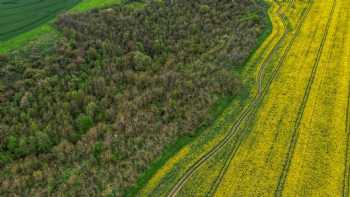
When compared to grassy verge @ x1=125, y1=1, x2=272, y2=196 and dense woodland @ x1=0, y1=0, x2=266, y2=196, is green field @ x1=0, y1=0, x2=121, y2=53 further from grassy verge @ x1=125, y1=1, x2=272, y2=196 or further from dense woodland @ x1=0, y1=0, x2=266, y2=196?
grassy verge @ x1=125, y1=1, x2=272, y2=196

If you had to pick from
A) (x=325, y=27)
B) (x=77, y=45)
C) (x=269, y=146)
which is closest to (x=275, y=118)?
(x=269, y=146)

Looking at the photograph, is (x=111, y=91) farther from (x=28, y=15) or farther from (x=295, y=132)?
(x=295, y=132)

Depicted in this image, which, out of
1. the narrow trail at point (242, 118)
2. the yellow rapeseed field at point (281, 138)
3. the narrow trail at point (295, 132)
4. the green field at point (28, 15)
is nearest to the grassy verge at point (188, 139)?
the yellow rapeseed field at point (281, 138)

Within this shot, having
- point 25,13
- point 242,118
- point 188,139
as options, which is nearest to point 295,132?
point 242,118

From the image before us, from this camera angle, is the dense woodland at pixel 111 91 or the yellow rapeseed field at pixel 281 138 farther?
the dense woodland at pixel 111 91

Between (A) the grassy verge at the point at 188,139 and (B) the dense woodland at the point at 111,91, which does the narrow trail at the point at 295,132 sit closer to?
(A) the grassy verge at the point at 188,139

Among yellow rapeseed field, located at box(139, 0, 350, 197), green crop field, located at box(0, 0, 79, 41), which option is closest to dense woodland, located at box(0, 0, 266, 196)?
yellow rapeseed field, located at box(139, 0, 350, 197)
